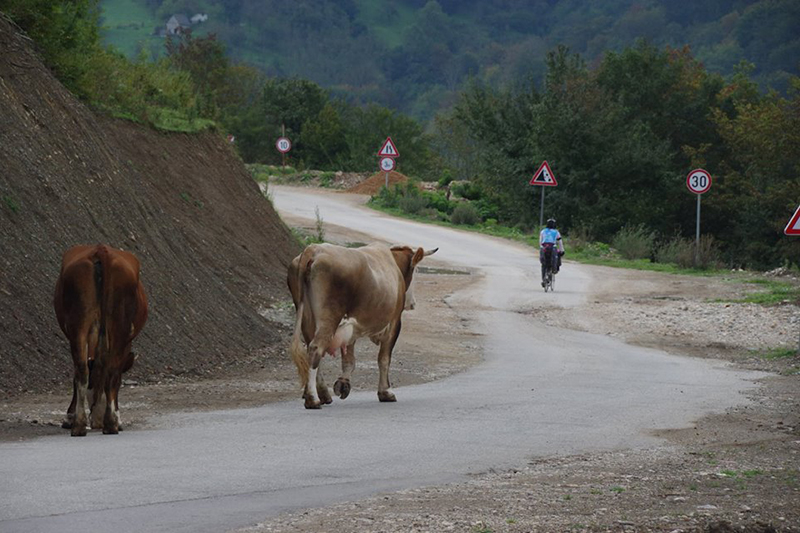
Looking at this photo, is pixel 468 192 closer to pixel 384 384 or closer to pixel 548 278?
pixel 548 278


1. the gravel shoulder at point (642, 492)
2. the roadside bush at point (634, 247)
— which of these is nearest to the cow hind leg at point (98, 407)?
the gravel shoulder at point (642, 492)

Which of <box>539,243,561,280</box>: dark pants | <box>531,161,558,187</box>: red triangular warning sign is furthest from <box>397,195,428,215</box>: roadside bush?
<box>539,243,561,280</box>: dark pants

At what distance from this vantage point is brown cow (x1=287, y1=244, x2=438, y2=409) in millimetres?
13875

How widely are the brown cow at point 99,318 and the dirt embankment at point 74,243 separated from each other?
8.17ft

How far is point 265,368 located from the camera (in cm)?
1798

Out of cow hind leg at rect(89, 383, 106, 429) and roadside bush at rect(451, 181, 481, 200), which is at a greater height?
cow hind leg at rect(89, 383, 106, 429)

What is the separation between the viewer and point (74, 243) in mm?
16766

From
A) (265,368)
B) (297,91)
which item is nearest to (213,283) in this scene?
(265,368)

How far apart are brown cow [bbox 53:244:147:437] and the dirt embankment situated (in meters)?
2.49

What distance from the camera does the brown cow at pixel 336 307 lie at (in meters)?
13.9

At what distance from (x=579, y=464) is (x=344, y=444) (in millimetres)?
2025

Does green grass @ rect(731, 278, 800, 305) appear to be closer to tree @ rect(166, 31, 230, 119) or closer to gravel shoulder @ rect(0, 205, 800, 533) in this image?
gravel shoulder @ rect(0, 205, 800, 533)

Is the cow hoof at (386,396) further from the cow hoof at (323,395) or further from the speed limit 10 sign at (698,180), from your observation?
the speed limit 10 sign at (698,180)

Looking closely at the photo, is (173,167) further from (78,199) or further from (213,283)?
(78,199)
